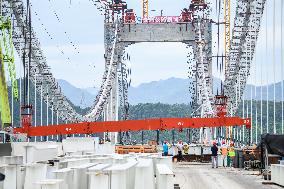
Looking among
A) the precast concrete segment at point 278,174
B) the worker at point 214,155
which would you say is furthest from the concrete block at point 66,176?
the worker at point 214,155

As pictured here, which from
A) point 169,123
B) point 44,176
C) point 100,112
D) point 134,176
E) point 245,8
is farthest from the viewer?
point 100,112

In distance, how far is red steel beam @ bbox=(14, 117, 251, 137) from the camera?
65.2 m

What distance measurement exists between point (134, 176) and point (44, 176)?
6487 millimetres

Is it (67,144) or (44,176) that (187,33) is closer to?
(67,144)

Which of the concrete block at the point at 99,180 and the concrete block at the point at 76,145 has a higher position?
the concrete block at the point at 99,180

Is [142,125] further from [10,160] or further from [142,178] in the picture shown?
[142,178]

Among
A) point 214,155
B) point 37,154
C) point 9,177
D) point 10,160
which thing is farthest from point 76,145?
point 9,177

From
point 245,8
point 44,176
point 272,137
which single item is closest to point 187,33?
point 245,8

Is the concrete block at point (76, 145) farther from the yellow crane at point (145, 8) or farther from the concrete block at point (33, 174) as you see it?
the yellow crane at point (145, 8)

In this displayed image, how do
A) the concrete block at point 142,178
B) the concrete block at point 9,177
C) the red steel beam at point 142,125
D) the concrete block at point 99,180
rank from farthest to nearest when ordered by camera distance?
the red steel beam at point 142,125 < the concrete block at point 9,177 < the concrete block at point 142,178 < the concrete block at point 99,180

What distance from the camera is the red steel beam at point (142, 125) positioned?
65.2m

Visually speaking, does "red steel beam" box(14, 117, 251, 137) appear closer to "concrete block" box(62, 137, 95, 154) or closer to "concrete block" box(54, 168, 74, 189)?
"concrete block" box(62, 137, 95, 154)

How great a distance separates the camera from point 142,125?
6612 cm

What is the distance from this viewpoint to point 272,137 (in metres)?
Answer: 35.1
